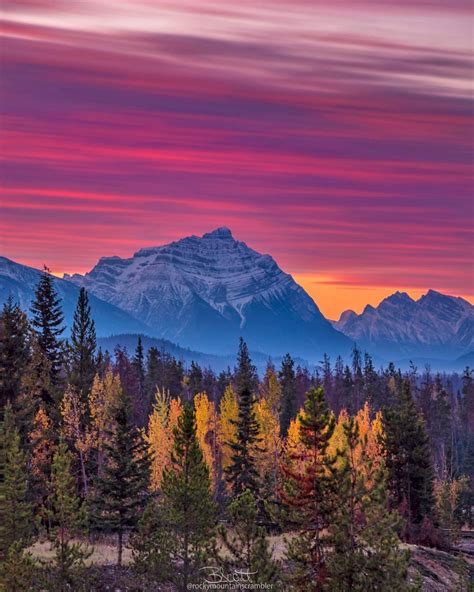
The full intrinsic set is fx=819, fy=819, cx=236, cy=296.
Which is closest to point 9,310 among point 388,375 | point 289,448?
point 289,448

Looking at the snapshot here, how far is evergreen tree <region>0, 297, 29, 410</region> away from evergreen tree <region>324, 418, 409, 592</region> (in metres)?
28.9

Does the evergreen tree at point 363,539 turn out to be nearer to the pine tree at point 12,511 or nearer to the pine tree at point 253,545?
the pine tree at point 253,545

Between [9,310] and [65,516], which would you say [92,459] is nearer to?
[9,310]

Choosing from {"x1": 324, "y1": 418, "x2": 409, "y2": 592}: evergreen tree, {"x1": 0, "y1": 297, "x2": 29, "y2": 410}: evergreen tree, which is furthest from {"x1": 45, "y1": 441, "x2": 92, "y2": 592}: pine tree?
{"x1": 0, "y1": 297, "x2": 29, "y2": 410}: evergreen tree

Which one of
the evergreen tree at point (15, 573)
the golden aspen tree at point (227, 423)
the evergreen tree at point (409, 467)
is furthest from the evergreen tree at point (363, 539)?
the golden aspen tree at point (227, 423)

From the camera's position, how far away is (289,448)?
68.9 meters

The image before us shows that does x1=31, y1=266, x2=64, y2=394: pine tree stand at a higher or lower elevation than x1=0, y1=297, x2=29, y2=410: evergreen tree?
higher

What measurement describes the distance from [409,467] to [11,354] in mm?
29600

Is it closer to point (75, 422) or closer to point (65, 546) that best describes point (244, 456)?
point (75, 422)

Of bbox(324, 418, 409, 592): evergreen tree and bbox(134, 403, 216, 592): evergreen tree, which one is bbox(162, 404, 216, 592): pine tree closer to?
bbox(134, 403, 216, 592): evergreen tree

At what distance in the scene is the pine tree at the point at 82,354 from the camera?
59938 mm

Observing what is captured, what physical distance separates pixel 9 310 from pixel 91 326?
14459 millimetres

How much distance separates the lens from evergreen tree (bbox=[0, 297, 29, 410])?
53.0 m

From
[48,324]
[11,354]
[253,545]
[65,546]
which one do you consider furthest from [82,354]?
[253,545]
